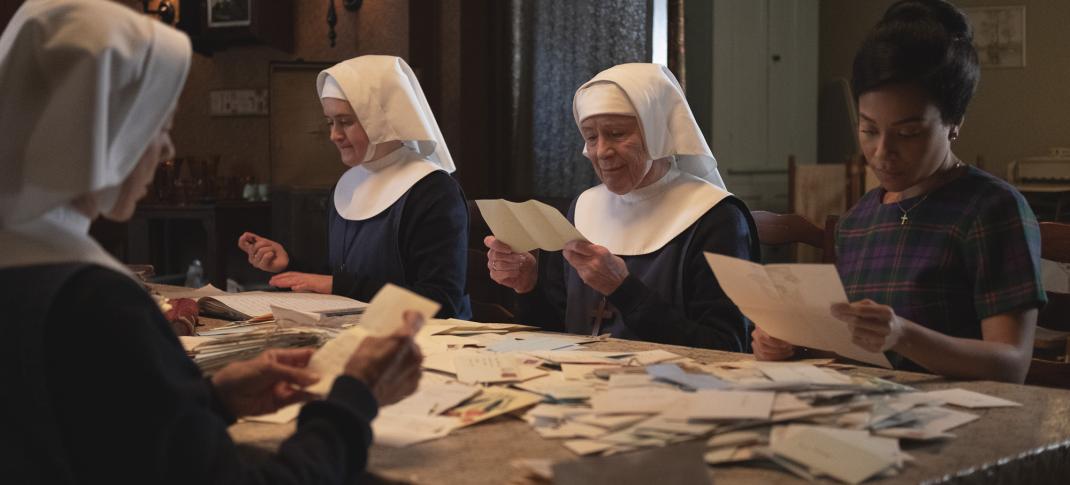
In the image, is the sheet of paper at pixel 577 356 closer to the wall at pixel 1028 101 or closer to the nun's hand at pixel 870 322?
the nun's hand at pixel 870 322

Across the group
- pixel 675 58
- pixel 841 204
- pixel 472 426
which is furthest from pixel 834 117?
pixel 472 426

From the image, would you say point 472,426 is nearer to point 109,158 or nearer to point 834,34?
point 109,158

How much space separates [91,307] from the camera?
3.70 ft

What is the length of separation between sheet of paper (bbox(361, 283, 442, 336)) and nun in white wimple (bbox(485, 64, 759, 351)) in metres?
1.07

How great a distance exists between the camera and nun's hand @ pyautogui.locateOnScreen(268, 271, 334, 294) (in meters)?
3.09

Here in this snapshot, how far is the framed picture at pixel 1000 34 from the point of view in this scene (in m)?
9.12

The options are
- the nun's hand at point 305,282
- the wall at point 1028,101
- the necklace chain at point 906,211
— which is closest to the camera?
the necklace chain at point 906,211

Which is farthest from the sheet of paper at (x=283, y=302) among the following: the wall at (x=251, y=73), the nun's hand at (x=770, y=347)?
the wall at (x=251, y=73)

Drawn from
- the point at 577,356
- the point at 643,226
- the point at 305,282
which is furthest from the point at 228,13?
the point at 577,356

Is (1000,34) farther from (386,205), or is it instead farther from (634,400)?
(634,400)

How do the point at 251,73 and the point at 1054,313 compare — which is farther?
the point at 251,73

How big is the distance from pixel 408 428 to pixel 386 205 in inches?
72.0

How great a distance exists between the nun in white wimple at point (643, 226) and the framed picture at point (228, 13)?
13.0ft

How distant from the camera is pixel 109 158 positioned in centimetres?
123
